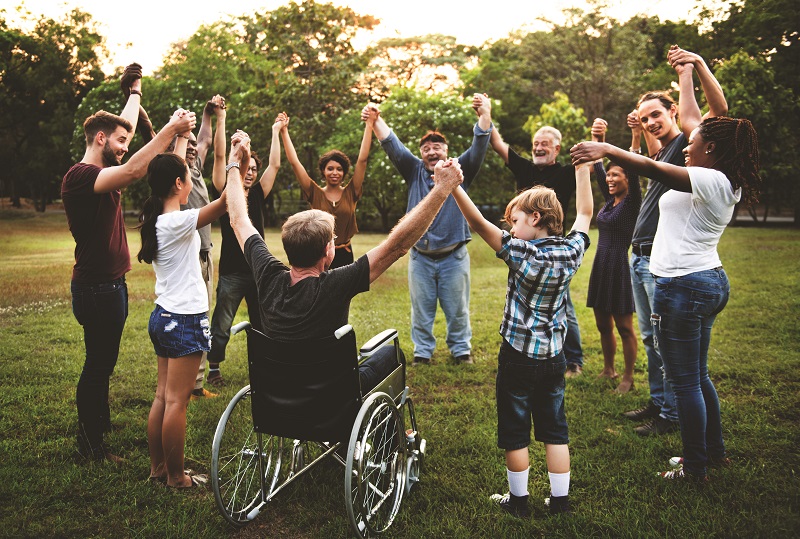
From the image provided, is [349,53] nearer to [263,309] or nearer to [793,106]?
[793,106]

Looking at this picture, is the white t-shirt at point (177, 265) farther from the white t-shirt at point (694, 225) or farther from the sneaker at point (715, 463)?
the sneaker at point (715, 463)

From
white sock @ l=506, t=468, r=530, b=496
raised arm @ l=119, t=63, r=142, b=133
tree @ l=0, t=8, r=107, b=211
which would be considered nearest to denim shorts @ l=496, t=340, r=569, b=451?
white sock @ l=506, t=468, r=530, b=496

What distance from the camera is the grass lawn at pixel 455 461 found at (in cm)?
271

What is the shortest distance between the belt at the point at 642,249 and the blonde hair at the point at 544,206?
144 cm

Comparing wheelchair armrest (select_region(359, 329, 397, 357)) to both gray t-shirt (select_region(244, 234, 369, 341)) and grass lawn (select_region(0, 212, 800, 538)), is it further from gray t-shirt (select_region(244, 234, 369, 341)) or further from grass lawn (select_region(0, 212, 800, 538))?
grass lawn (select_region(0, 212, 800, 538))

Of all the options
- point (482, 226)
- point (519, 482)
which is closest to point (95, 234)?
point (482, 226)

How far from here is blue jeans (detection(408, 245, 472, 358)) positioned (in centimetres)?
547

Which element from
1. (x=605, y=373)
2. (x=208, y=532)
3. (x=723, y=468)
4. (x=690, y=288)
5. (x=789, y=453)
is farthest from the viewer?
(x=605, y=373)

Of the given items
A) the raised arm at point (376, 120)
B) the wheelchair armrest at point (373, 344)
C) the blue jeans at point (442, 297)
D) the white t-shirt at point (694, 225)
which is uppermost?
the raised arm at point (376, 120)

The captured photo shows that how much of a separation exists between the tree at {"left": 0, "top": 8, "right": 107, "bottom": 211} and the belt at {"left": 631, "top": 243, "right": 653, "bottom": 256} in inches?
1134

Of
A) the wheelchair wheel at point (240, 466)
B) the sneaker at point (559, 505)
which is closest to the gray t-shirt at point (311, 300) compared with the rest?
the wheelchair wheel at point (240, 466)

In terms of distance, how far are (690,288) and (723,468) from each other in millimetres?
1110

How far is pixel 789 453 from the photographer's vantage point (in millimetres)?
3377

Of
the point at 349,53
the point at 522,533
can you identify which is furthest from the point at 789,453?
the point at 349,53
